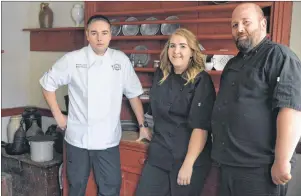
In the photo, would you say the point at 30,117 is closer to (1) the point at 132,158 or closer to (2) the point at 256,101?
(1) the point at 132,158

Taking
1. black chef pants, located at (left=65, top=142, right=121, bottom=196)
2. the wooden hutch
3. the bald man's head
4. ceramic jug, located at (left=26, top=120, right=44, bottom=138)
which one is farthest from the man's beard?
ceramic jug, located at (left=26, top=120, right=44, bottom=138)

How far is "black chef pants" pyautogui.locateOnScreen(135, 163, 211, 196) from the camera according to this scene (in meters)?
1.67

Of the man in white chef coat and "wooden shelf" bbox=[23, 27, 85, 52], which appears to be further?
"wooden shelf" bbox=[23, 27, 85, 52]

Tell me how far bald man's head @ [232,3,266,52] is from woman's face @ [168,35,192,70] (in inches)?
13.3

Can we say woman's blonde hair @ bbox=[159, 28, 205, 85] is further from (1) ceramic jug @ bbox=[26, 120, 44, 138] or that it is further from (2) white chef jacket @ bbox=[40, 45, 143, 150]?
(1) ceramic jug @ bbox=[26, 120, 44, 138]

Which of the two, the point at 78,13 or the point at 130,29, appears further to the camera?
the point at 78,13

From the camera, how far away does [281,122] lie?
122 cm

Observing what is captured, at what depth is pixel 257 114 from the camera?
4.30 feet

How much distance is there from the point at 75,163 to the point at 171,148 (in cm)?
66

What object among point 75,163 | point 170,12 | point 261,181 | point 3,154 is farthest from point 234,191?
point 3,154

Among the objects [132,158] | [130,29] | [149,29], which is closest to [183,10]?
[149,29]

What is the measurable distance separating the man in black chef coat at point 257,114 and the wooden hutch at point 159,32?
1.96 ft

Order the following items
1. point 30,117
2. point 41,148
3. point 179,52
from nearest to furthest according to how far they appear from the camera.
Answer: point 179,52
point 41,148
point 30,117

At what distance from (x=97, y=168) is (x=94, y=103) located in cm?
41
